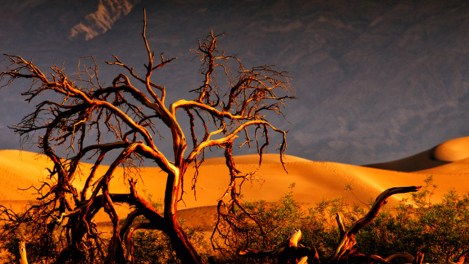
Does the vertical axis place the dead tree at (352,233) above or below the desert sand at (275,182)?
below

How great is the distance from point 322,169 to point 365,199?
8738 millimetres

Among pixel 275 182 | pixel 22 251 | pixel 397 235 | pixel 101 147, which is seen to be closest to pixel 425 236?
pixel 397 235

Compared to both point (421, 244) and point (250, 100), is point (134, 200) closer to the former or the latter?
point (250, 100)

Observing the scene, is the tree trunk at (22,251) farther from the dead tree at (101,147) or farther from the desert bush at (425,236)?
the desert bush at (425,236)

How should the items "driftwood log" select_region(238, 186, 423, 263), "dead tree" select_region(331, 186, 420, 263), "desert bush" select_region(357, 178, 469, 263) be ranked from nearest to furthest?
"driftwood log" select_region(238, 186, 423, 263)
"dead tree" select_region(331, 186, 420, 263)
"desert bush" select_region(357, 178, 469, 263)

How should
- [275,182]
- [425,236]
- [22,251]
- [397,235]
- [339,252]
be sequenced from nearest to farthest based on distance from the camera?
[22,251] → [339,252] → [425,236] → [397,235] → [275,182]

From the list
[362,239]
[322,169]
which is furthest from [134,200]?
[322,169]

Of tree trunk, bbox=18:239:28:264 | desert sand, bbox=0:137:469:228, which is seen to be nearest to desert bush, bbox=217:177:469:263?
tree trunk, bbox=18:239:28:264

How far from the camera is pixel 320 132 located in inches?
7279

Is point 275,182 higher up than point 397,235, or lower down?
higher up

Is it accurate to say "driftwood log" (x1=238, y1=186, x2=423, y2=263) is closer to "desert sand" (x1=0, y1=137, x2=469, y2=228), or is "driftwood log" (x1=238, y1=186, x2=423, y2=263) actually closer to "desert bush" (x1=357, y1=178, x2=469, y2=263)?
"desert bush" (x1=357, y1=178, x2=469, y2=263)

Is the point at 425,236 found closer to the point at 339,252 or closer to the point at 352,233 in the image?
the point at 352,233

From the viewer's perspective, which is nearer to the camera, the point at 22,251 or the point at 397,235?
the point at 22,251

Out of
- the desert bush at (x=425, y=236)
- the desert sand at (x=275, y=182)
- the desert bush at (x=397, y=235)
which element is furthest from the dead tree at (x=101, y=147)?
the desert sand at (x=275, y=182)
